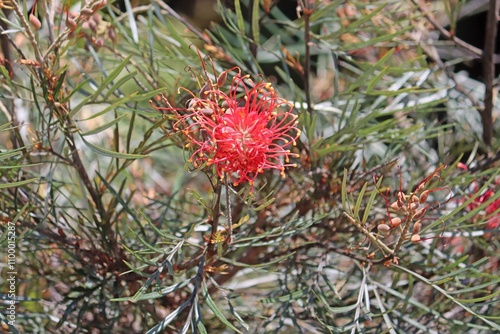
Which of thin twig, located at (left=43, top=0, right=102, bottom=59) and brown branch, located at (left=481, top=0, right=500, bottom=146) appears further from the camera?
brown branch, located at (left=481, top=0, right=500, bottom=146)

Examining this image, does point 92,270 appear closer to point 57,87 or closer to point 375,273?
point 57,87

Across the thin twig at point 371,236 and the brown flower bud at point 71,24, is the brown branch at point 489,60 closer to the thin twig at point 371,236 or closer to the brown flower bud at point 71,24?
the thin twig at point 371,236

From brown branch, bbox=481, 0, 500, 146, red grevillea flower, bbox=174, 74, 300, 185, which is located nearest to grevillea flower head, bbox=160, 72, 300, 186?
red grevillea flower, bbox=174, 74, 300, 185

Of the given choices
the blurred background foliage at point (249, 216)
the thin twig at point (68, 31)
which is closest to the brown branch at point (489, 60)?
the blurred background foliage at point (249, 216)

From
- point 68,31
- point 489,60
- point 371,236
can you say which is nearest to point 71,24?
point 68,31

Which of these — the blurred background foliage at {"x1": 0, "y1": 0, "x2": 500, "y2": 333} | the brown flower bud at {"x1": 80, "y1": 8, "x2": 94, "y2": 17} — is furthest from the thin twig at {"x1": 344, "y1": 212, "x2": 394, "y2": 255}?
the brown flower bud at {"x1": 80, "y1": 8, "x2": 94, "y2": 17}

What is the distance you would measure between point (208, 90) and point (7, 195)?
19 cm

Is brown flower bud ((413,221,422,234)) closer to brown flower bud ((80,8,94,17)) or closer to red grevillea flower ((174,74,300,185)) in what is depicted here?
red grevillea flower ((174,74,300,185))

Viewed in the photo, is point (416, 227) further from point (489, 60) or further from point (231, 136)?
point (489, 60)

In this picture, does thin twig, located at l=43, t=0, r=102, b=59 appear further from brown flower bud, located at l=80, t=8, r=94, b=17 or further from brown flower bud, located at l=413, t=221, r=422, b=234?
brown flower bud, located at l=413, t=221, r=422, b=234

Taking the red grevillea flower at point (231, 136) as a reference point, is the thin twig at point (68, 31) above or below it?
above

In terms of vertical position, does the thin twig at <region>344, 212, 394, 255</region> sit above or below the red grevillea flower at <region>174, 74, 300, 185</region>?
below

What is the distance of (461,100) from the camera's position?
708mm

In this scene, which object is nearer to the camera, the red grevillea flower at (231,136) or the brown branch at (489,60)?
the red grevillea flower at (231,136)
